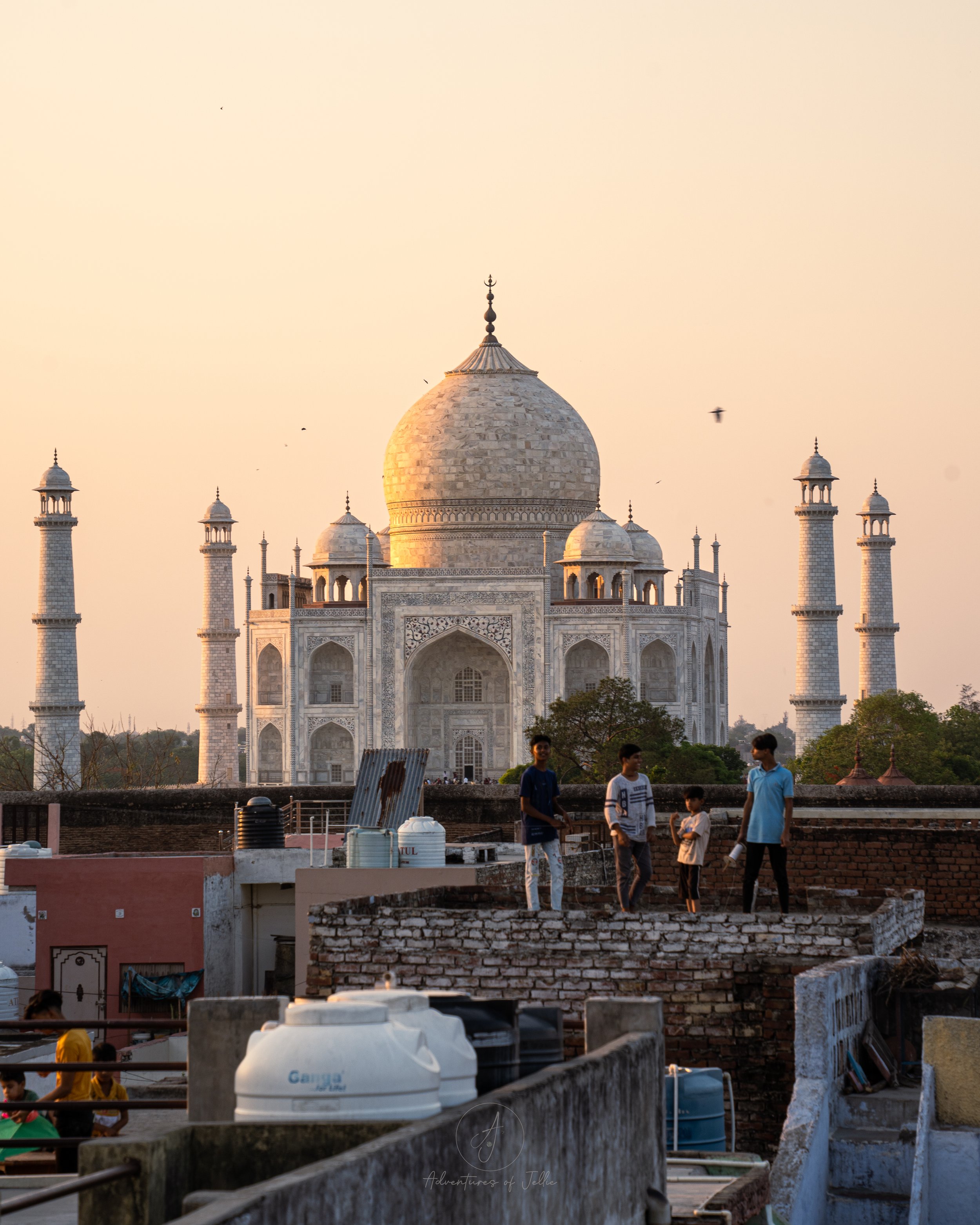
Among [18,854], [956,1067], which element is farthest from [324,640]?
[956,1067]

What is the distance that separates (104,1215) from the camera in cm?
249

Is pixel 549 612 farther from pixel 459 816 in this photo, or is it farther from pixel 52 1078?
pixel 52 1078

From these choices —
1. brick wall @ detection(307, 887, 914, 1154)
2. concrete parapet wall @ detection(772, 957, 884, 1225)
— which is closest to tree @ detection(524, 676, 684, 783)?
brick wall @ detection(307, 887, 914, 1154)

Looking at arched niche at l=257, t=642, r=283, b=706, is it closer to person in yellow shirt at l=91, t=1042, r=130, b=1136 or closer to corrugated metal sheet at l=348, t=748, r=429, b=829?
corrugated metal sheet at l=348, t=748, r=429, b=829

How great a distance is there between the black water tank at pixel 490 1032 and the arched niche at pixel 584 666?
94.9ft

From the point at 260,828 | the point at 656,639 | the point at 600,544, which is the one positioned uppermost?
the point at 600,544

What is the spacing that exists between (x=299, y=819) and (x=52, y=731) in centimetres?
1510

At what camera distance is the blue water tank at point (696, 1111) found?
17.7 feet

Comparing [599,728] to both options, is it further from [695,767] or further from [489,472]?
[489,472]

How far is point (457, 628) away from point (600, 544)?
9.81ft

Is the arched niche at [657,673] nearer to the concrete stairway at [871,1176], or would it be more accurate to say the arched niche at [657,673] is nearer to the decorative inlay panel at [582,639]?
the decorative inlay panel at [582,639]

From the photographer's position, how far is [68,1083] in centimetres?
412

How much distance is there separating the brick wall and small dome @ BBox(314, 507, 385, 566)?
27.6 metres

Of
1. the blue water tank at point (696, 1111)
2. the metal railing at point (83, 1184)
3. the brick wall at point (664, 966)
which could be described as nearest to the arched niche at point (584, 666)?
the brick wall at point (664, 966)
